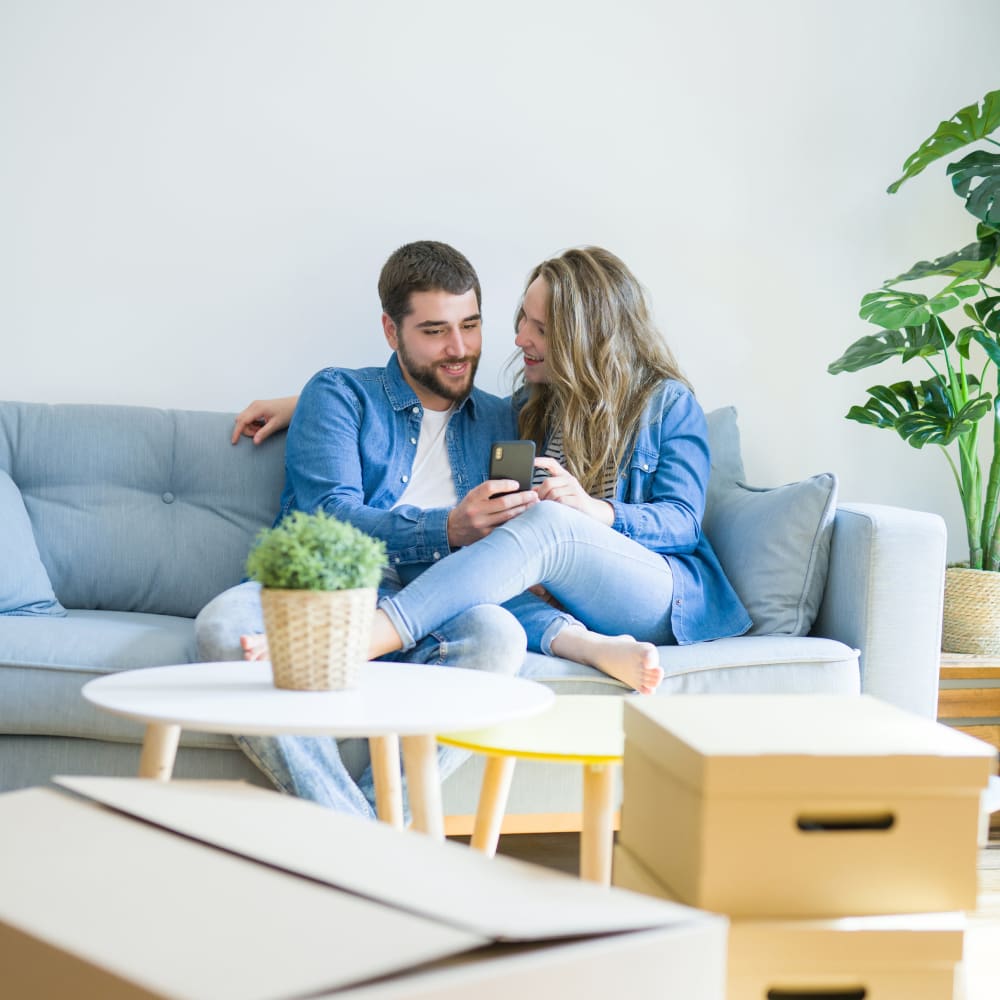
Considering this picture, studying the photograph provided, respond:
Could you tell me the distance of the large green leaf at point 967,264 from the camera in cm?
266

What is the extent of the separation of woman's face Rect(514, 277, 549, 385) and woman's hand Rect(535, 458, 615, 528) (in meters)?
0.31

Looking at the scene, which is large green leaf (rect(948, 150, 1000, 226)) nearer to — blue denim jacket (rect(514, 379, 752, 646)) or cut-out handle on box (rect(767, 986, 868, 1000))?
blue denim jacket (rect(514, 379, 752, 646))

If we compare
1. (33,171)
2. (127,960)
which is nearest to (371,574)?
(127,960)

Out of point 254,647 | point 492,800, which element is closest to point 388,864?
point 492,800

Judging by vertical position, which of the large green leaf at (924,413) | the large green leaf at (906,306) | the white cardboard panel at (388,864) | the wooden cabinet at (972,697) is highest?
the large green leaf at (906,306)

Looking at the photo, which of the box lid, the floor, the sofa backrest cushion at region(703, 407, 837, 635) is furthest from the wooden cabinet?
the box lid

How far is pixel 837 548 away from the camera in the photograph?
2217 mm

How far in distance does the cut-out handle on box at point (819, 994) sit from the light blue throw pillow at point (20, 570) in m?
1.60

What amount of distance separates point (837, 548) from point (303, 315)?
1313mm

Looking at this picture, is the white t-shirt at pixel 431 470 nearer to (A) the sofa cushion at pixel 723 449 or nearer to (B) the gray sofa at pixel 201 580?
(B) the gray sofa at pixel 201 580

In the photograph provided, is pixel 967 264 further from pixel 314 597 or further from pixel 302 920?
pixel 302 920

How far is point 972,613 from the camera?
2.59 metres

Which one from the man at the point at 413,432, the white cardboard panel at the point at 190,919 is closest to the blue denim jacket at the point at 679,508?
the man at the point at 413,432

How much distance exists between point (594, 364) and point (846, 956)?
1.60 meters
